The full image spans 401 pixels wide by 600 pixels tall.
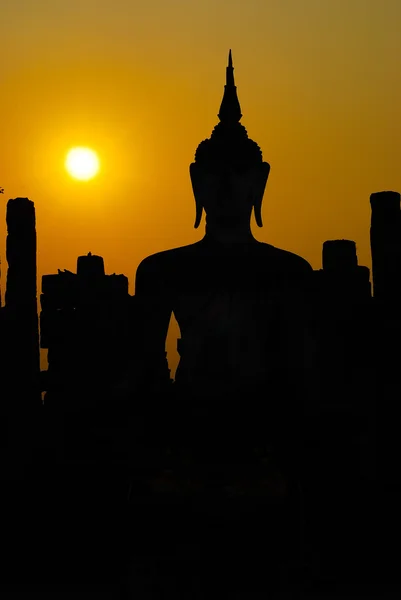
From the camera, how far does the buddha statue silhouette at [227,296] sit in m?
7.78

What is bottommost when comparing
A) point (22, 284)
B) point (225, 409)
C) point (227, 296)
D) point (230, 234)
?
point (225, 409)

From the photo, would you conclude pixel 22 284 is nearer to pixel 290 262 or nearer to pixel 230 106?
pixel 230 106

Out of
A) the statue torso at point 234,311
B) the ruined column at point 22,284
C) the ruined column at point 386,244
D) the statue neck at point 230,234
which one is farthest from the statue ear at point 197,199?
the ruined column at point 22,284

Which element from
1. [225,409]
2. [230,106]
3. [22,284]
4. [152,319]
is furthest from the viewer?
[22,284]

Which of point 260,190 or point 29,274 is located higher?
point 29,274

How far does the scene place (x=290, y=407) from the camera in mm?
7832

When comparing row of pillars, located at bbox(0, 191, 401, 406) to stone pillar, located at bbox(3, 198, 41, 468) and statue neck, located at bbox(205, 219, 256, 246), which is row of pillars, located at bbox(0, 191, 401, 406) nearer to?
stone pillar, located at bbox(3, 198, 41, 468)

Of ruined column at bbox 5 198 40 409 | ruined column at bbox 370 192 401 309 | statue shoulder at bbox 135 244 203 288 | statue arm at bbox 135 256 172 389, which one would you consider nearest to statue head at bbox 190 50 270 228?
statue shoulder at bbox 135 244 203 288

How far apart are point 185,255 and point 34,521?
4473 mm

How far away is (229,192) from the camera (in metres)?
7.91

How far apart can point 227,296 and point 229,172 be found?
84 centimetres

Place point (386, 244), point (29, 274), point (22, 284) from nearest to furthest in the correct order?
point (386, 244) → point (22, 284) → point (29, 274)

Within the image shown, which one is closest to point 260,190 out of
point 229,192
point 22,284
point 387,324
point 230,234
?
point 229,192

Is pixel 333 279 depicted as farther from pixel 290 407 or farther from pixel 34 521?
pixel 290 407
